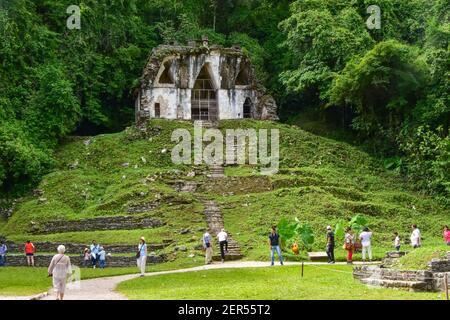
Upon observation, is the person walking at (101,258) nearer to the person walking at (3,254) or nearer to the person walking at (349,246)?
the person walking at (3,254)

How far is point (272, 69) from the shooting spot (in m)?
61.3

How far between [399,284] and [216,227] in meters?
16.4

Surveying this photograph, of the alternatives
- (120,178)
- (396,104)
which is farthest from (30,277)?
(396,104)

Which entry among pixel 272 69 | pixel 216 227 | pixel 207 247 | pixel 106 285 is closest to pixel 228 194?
pixel 216 227

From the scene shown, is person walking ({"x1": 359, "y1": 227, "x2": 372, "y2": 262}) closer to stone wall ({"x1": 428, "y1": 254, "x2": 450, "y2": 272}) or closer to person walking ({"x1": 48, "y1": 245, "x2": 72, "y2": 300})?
stone wall ({"x1": 428, "y1": 254, "x2": 450, "y2": 272})

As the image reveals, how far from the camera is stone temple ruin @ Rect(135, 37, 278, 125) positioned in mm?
54562

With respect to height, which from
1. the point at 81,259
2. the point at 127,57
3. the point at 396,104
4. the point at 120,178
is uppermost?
the point at 127,57

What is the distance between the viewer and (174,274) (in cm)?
2577

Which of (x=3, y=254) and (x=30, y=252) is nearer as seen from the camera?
(x=30, y=252)

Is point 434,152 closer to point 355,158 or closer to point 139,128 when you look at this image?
point 355,158

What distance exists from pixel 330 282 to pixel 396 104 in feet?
92.7

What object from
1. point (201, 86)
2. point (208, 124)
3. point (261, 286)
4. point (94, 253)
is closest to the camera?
point (261, 286)

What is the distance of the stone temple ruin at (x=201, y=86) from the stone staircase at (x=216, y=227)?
17.4m

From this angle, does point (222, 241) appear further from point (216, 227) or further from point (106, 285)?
point (106, 285)
